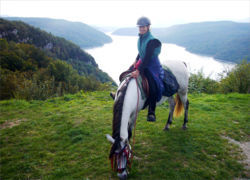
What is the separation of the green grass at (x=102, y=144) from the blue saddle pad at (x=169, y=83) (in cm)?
120

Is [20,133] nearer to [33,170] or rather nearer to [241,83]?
[33,170]

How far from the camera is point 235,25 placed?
12019 centimetres

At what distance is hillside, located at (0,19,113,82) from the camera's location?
63.4 meters

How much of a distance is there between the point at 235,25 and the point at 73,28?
162 metres

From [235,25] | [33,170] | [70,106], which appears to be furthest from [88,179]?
[235,25]

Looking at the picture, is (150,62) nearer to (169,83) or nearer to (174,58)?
(169,83)

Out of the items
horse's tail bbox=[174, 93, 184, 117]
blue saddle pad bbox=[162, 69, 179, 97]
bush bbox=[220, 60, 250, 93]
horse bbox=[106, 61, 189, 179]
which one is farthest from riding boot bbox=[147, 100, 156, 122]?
bush bbox=[220, 60, 250, 93]

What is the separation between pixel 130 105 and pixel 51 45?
271ft

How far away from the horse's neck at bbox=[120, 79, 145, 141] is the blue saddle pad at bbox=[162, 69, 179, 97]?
776 millimetres

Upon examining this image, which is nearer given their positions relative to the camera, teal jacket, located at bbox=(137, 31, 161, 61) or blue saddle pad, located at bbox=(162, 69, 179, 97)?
teal jacket, located at bbox=(137, 31, 161, 61)

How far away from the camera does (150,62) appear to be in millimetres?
3260

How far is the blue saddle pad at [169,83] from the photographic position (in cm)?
358

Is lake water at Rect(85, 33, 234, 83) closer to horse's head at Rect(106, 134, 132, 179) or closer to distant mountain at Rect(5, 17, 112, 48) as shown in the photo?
horse's head at Rect(106, 134, 132, 179)

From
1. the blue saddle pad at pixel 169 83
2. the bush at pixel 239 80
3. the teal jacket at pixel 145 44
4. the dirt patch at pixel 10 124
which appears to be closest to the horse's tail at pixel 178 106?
the blue saddle pad at pixel 169 83
